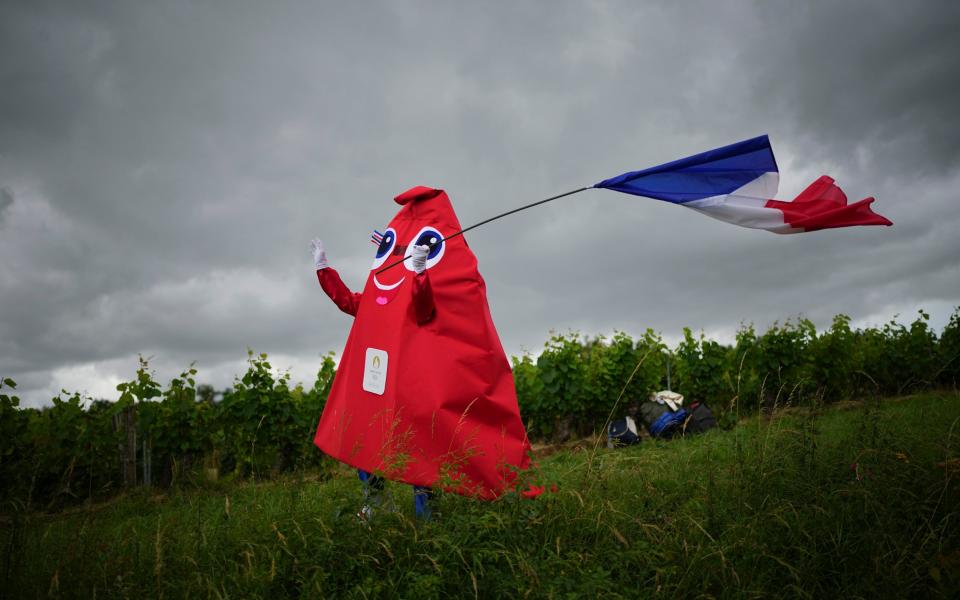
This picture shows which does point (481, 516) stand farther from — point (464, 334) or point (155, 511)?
point (155, 511)

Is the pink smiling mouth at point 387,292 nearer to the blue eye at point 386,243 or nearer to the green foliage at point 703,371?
the blue eye at point 386,243

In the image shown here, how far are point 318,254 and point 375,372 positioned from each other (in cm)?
129

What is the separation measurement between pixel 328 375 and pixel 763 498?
6744mm

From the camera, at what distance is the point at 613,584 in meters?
2.67

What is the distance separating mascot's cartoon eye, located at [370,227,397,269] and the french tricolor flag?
5.26 ft

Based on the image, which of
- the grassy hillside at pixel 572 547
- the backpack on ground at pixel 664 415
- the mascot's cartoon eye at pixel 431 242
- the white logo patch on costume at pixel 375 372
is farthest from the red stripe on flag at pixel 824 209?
the backpack on ground at pixel 664 415

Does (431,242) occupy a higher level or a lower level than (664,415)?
higher

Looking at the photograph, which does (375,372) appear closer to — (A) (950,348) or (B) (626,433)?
(B) (626,433)

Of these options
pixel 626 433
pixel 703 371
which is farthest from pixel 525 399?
pixel 703 371

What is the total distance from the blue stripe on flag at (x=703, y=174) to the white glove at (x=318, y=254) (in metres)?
2.25

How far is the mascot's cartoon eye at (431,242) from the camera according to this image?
4.09 meters

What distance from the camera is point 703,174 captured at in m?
4.13

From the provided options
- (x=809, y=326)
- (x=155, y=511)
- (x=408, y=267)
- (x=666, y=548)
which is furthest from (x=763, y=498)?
(x=809, y=326)

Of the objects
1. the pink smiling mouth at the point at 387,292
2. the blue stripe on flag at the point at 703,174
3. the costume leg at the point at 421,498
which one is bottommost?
the costume leg at the point at 421,498
